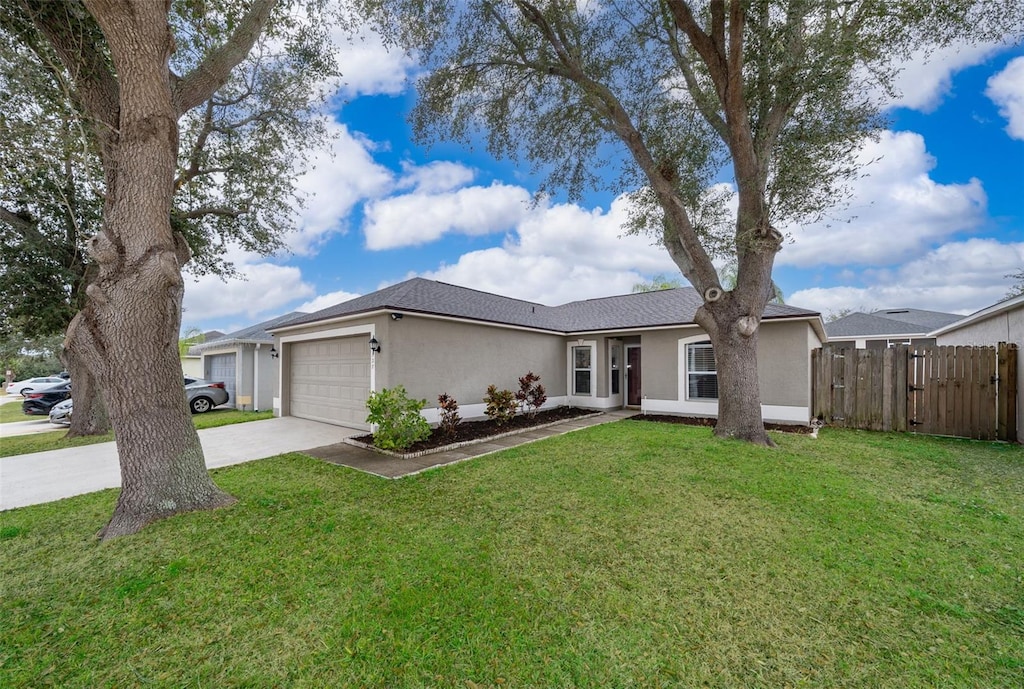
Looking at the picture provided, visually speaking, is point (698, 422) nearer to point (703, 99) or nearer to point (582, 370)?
point (582, 370)

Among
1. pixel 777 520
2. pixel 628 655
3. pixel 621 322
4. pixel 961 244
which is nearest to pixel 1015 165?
pixel 961 244

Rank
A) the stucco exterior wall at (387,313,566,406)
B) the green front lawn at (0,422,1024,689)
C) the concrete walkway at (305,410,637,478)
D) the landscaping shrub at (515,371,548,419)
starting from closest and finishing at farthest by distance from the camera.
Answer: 1. the green front lawn at (0,422,1024,689)
2. the concrete walkway at (305,410,637,478)
3. the stucco exterior wall at (387,313,566,406)
4. the landscaping shrub at (515,371,548,419)

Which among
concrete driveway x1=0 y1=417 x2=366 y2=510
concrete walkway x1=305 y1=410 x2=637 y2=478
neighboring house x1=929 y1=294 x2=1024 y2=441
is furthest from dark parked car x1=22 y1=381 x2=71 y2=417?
neighboring house x1=929 y1=294 x2=1024 y2=441

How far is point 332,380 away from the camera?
401 inches

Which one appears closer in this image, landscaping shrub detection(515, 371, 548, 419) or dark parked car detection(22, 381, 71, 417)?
landscaping shrub detection(515, 371, 548, 419)

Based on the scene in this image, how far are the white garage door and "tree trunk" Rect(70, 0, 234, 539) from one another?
15.1 ft

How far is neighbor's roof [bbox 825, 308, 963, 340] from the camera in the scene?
59.0 ft

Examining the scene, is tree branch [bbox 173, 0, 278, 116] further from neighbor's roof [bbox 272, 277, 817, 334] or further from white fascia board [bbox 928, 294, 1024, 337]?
white fascia board [bbox 928, 294, 1024, 337]

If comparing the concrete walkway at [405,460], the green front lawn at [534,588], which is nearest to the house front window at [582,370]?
the concrete walkway at [405,460]

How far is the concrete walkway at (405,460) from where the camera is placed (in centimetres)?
602

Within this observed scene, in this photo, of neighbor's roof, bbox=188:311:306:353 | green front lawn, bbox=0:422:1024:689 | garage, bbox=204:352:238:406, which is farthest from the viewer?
garage, bbox=204:352:238:406

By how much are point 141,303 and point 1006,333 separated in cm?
1434

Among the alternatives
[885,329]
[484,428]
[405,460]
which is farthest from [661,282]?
[405,460]

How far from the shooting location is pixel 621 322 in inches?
477
